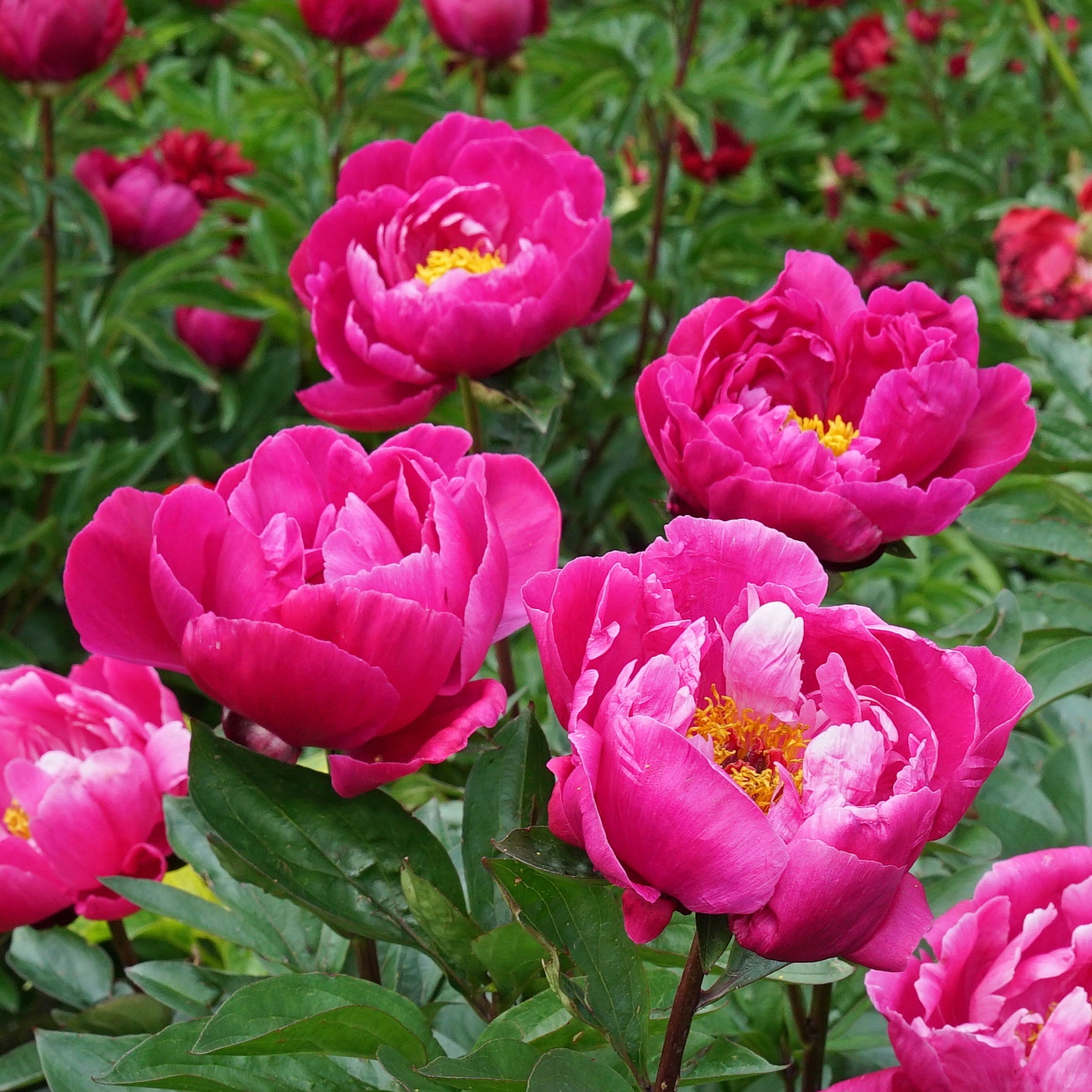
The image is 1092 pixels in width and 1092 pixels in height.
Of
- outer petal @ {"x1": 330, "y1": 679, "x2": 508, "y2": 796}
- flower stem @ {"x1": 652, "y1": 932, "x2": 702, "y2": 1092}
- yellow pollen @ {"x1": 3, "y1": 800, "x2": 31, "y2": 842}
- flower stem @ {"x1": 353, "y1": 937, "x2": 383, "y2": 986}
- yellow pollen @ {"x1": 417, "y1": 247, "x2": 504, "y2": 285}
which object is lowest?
yellow pollen @ {"x1": 3, "y1": 800, "x2": 31, "y2": 842}

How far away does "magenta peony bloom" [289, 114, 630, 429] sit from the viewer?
2.40 ft

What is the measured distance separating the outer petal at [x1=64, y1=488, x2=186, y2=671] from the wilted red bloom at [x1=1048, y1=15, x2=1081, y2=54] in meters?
2.61

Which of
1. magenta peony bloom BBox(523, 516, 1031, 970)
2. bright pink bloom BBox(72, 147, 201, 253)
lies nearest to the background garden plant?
magenta peony bloom BBox(523, 516, 1031, 970)

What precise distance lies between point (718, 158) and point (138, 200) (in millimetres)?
1013

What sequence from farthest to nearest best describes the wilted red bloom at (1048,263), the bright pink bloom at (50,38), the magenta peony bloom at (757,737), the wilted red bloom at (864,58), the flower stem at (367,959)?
1. the wilted red bloom at (864,58)
2. the wilted red bloom at (1048,263)
3. the bright pink bloom at (50,38)
4. the flower stem at (367,959)
5. the magenta peony bloom at (757,737)

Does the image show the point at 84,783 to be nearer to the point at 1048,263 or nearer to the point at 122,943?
the point at 122,943

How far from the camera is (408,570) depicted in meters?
0.52

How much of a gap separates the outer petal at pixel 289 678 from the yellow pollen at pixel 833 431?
0.89 ft

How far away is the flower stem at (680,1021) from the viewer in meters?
0.47

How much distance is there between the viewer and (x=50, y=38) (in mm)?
1286

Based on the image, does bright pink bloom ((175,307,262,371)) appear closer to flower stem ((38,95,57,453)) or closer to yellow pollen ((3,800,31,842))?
flower stem ((38,95,57,453))

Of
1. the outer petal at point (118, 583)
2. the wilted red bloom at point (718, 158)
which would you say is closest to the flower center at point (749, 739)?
the outer petal at point (118, 583)

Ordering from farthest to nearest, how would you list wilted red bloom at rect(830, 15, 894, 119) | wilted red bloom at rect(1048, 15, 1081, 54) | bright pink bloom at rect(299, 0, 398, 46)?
wilted red bloom at rect(830, 15, 894, 119) < wilted red bloom at rect(1048, 15, 1081, 54) < bright pink bloom at rect(299, 0, 398, 46)

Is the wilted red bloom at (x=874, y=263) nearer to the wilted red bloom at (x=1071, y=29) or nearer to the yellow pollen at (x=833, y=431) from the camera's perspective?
the wilted red bloom at (x=1071, y=29)
